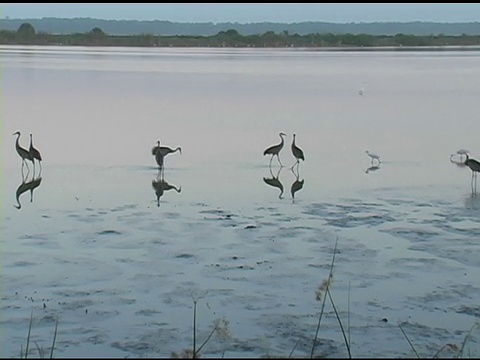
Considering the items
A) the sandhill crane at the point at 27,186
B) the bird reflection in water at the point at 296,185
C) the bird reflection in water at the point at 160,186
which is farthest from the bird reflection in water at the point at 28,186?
the bird reflection in water at the point at 296,185

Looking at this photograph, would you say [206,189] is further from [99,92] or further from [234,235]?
[99,92]

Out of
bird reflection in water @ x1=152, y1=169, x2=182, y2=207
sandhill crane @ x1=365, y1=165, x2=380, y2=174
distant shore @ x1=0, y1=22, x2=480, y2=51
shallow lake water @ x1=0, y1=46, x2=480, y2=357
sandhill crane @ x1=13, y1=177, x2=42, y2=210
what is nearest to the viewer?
shallow lake water @ x1=0, y1=46, x2=480, y2=357

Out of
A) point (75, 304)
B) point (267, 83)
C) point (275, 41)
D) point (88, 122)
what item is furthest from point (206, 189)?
point (275, 41)

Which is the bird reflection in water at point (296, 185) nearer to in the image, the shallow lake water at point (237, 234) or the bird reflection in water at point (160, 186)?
the shallow lake water at point (237, 234)

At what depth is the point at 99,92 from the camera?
19500mm

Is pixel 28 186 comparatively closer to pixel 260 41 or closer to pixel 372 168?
pixel 372 168

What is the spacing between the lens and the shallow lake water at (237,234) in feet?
15.9

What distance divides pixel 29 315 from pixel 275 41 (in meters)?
54.2

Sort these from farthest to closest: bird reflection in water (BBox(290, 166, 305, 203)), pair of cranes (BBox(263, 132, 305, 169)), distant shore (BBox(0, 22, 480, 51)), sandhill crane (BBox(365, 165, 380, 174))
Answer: distant shore (BBox(0, 22, 480, 51)) < pair of cranes (BBox(263, 132, 305, 169)) < sandhill crane (BBox(365, 165, 380, 174)) < bird reflection in water (BBox(290, 166, 305, 203))

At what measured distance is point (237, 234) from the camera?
23.2ft

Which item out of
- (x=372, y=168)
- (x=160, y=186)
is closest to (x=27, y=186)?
(x=160, y=186)

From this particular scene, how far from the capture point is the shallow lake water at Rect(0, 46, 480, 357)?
191 inches

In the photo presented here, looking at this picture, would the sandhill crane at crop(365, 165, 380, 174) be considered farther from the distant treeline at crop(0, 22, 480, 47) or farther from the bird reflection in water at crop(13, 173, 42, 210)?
the distant treeline at crop(0, 22, 480, 47)

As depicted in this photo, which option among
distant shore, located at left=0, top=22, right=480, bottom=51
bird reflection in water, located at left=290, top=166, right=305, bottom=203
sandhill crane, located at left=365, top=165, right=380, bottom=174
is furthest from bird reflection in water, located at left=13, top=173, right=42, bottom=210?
distant shore, located at left=0, top=22, right=480, bottom=51
